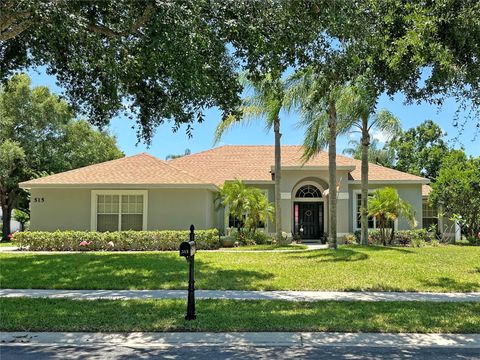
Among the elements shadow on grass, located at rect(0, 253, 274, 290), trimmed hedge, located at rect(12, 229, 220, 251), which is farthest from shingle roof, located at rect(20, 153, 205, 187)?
shadow on grass, located at rect(0, 253, 274, 290)

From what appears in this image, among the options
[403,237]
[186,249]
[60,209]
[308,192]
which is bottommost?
[403,237]

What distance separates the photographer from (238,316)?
802 cm

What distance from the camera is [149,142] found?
13516 millimetres

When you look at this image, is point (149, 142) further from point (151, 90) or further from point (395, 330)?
point (395, 330)

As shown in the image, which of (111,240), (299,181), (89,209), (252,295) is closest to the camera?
(252,295)

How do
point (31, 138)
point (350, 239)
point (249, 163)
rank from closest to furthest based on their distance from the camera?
point (350, 239)
point (249, 163)
point (31, 138)

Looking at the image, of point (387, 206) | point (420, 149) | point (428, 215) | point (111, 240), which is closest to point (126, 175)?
point (111, 240)

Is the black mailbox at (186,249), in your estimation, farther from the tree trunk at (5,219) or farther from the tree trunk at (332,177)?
the tree trunk at (5,219)

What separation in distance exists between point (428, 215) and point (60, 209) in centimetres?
1937

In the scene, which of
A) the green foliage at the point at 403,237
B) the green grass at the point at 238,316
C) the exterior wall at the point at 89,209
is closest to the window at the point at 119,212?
the exterior wall at the point at 89,209

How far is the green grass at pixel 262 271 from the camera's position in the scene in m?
11.2

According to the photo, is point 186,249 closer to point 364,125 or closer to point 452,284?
point 452,284

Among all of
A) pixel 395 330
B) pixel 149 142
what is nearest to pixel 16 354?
pixel 395 330

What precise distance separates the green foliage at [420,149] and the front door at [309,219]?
50.3 ft
